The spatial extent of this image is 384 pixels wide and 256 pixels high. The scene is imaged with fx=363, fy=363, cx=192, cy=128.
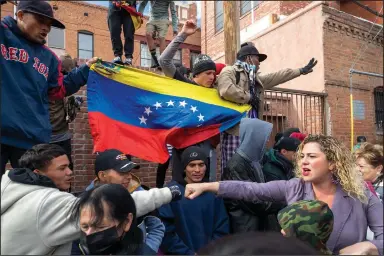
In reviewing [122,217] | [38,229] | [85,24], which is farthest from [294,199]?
[85,24]

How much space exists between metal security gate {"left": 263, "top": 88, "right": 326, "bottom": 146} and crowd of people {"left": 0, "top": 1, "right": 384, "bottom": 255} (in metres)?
A: 3.29

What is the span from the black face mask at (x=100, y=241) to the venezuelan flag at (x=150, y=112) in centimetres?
195

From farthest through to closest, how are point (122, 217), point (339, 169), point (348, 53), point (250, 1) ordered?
1. point (250, 1)
2. point (348, 53)
3. point (339, 169)
4. point (122, 217)

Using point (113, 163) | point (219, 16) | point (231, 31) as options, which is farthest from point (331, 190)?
point (219, 16)

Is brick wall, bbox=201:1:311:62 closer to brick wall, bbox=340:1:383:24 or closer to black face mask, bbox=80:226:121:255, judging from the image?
brick wall, bbox=340:1:383:24

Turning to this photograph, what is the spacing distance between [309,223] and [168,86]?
277cm

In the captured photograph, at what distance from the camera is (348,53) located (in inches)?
387

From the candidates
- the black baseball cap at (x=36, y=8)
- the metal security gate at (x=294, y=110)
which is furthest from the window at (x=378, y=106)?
the black baseball cap at (x=36, y=8)

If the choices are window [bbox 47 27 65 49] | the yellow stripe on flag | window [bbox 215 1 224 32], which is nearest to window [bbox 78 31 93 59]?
window [bbox 47 27 65 49]

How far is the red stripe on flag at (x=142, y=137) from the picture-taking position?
3740mm

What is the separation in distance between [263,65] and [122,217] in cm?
1031

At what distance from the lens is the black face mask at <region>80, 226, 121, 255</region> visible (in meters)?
1.75

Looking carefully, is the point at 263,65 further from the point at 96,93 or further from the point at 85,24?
the point at 96,93

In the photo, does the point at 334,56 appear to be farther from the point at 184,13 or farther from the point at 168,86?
the point at 168,86
